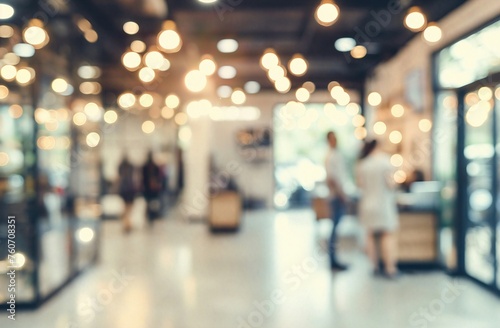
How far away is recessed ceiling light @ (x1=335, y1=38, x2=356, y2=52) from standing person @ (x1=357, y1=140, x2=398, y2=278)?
373 centimetres

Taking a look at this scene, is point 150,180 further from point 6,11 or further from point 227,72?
point 6,11

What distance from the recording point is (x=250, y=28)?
9.12m

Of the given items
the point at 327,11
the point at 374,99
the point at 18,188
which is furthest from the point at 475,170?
the point at 374,99

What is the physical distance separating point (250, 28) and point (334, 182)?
3.78m

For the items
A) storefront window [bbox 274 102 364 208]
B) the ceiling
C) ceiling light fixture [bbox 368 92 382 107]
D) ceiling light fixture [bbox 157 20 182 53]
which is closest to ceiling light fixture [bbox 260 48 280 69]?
the ceiling

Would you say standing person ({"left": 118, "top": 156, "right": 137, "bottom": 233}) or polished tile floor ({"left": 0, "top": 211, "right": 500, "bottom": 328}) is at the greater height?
standing person ({"left": 118, "top": 156, "right": 137, "bottom": 233})

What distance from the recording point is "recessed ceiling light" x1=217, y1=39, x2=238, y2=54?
31.2 ft

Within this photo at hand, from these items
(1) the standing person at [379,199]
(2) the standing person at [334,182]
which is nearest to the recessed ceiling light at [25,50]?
(2) the standing person at [334,182]

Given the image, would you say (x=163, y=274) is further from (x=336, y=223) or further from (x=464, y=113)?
(x=464, y=113)

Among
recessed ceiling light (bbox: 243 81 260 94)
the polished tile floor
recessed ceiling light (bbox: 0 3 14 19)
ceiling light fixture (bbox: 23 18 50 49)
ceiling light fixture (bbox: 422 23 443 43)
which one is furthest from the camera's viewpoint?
recessed ceiling light (bbox: 243 81 260 94)

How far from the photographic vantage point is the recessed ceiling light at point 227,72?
12.0 metres

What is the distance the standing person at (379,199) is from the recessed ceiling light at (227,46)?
4.27 meters

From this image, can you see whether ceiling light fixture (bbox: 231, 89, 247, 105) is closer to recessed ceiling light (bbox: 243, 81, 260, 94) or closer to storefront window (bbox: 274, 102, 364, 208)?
recessed ceiling light (bbox: 243, 81, 260, 94)

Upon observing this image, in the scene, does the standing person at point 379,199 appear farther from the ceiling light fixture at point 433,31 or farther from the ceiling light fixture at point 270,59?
the ceiling light fixture at point 270,59
